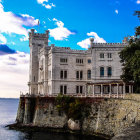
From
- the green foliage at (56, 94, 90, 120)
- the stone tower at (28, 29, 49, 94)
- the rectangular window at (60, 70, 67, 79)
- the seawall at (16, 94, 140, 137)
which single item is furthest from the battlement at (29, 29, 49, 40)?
the green foliage at (56, 94, 90, 120)

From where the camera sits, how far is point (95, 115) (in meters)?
44.9

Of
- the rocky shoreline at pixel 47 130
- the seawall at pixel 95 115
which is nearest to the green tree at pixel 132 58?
the seawall at pixel 95 115

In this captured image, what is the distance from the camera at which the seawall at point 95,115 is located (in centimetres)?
3938

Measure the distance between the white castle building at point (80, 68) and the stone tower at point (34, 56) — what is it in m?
5.77

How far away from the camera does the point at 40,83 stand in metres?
69.2

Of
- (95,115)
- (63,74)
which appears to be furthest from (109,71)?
(95,115)

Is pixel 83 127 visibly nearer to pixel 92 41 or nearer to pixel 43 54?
pixel 92 41

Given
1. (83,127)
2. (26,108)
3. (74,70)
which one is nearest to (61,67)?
(74,70)

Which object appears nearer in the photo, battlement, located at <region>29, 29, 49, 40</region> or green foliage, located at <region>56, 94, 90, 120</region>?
green foliage, located at <region>56, 94, 90, 120</region>

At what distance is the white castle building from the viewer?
5872 centimetres

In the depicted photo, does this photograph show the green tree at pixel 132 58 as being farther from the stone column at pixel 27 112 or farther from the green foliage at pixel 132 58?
the stone column at pixel 27 112

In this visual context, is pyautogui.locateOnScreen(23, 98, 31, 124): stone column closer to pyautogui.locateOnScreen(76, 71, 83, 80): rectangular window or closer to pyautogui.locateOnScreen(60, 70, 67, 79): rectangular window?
pyautogui.locateOnScreen(60, 70, 67, 79): rectangular window

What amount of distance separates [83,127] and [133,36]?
19.8 m

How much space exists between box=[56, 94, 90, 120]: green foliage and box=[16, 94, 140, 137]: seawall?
0.85m
